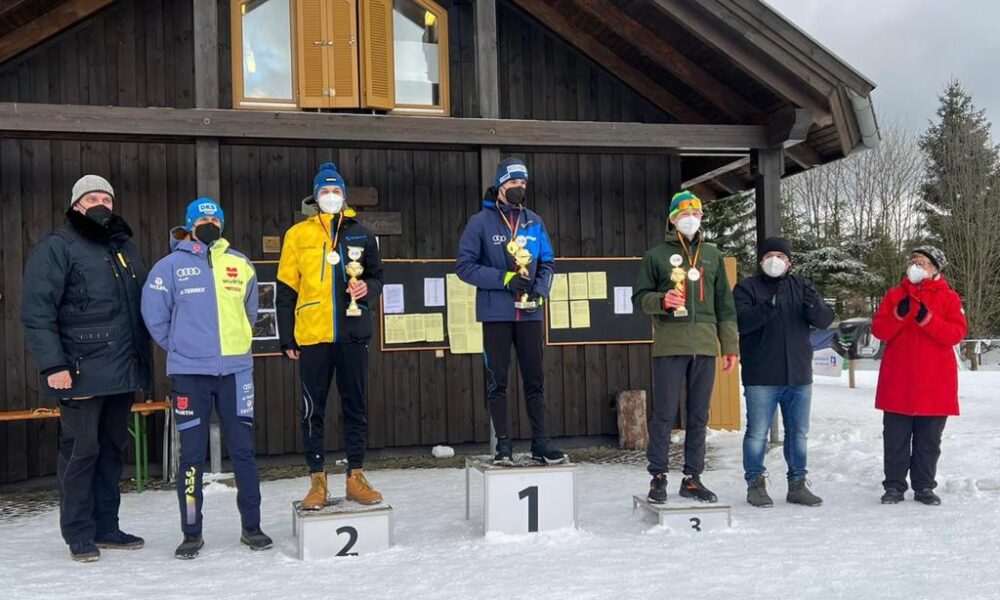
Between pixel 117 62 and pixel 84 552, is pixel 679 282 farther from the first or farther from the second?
pixel 117 62

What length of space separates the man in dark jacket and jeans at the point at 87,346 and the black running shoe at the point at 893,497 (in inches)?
179

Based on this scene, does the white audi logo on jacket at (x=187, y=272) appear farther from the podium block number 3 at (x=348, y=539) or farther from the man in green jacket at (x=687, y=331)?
the man in green jacket at (x=687, y=331)

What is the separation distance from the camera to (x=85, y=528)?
4.45 m

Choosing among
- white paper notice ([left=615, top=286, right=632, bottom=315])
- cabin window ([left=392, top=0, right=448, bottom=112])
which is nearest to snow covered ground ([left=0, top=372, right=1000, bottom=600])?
white paper notice ([left=615, top=286, right=632, bottom=315])

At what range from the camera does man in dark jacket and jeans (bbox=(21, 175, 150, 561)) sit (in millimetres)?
4320

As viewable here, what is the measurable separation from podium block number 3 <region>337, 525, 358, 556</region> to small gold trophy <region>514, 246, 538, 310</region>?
1489 mm

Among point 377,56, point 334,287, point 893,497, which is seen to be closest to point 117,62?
point 377,56

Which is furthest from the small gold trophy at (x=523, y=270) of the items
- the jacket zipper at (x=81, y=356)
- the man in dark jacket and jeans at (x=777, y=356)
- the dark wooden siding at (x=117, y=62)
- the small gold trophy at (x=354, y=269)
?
the dark wooden siding at (x=117, y=62)

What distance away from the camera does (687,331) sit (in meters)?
5.02

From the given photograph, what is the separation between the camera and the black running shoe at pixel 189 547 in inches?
173

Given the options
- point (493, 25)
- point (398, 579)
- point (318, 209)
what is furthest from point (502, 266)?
point (493, 25)

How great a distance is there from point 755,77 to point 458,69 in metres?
2.83

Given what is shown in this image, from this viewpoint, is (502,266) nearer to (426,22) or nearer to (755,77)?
(755,77)

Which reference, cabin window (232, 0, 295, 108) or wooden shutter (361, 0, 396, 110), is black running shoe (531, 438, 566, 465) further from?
cabin window (232, 0, 295, 108)
